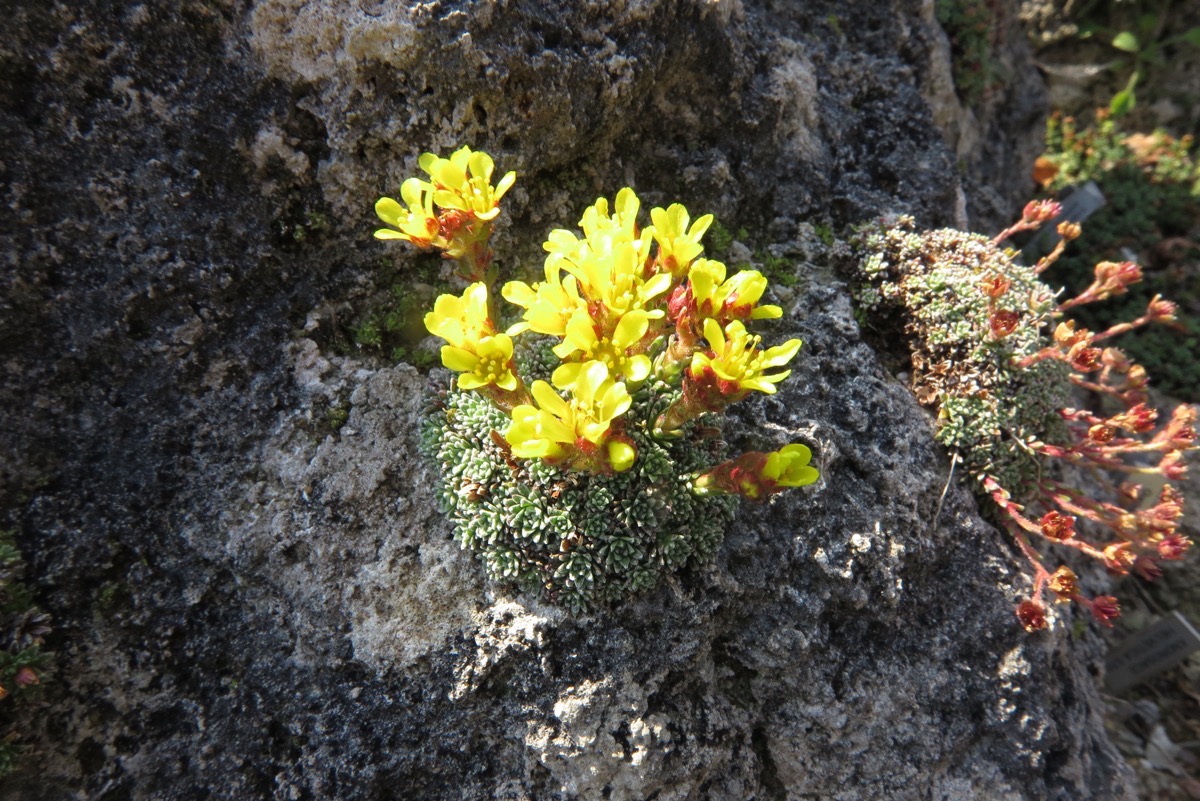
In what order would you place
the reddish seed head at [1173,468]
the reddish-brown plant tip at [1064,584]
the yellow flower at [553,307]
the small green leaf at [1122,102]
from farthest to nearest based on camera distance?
the small green leaf at [1122,102] < the reddish seed head at [1173,468] < the reddish-brown plant tip at [1064,584] < the yellow flower at [553,307]

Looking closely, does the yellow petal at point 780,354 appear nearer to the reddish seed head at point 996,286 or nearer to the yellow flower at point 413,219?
the yellow flower at point 413,219

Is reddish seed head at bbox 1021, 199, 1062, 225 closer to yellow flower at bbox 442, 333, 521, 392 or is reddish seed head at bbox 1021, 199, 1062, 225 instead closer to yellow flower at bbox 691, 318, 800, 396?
yellow flower at bbox 691, 318, 800, 396

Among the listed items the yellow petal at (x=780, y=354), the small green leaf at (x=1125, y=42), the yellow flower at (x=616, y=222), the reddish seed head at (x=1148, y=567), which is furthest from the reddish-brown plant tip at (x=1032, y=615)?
the small green leaf at (x=1125, y=42)

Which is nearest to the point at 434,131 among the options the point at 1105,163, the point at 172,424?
the point at 172,424

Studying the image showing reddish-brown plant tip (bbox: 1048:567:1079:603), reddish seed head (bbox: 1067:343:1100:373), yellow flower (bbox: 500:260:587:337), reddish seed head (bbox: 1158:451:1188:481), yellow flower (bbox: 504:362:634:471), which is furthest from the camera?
reddish seed head (bbox: 1158:451:1188:481)

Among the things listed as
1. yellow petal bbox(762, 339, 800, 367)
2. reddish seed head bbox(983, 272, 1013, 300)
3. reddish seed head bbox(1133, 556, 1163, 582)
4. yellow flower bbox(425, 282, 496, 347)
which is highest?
yellow petal bbox(762, 339, 800, 367)

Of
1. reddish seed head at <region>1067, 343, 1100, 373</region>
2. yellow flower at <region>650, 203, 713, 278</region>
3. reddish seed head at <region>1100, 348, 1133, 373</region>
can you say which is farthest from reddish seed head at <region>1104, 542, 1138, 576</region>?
yellow flower at <region>650, 203, 713, 278</region>
